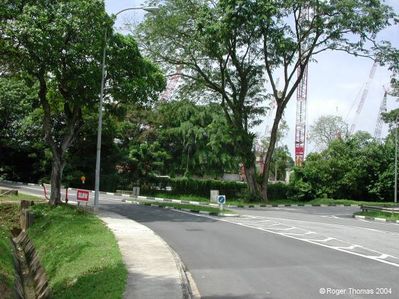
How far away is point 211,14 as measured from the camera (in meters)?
35.8

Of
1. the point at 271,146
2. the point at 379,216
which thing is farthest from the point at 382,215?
the point at 271,146

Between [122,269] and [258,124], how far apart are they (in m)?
33.8

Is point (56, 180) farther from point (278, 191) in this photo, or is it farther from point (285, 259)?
point (278, 191)

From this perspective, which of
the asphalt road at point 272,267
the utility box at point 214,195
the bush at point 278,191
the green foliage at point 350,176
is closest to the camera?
the asphalt road at point 272,267

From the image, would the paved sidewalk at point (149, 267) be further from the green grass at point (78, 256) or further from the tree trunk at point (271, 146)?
the tree trunk at point (271, 146)

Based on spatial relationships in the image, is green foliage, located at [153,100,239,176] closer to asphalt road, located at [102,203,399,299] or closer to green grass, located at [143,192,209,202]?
green grass, located at [143,192,209,202]

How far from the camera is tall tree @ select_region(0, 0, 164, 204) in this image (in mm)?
21906

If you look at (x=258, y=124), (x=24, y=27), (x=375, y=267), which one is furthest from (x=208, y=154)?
(x=375, y=267)

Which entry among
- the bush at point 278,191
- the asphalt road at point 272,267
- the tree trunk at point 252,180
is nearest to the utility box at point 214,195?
the tree trunk at point 252,180

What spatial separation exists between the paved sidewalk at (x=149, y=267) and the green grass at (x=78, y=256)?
217mm

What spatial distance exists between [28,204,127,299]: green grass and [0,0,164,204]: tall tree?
254 inches

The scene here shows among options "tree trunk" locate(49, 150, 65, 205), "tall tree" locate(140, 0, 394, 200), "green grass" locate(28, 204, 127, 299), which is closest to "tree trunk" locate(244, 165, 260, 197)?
"tall tree" locate(140, 0, 394, 200)

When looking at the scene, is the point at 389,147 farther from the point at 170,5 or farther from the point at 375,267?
the point at 375,267

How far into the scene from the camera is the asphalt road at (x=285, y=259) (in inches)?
366
